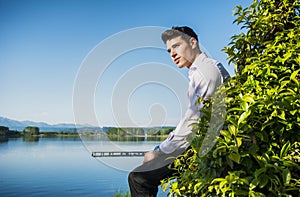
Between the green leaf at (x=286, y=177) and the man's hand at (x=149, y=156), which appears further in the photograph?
the man's hand at (x=149, y=156)

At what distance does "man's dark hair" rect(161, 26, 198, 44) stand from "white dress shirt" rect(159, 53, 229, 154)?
0.90 feet

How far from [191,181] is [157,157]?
51 centimetres

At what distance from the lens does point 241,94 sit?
1319mm

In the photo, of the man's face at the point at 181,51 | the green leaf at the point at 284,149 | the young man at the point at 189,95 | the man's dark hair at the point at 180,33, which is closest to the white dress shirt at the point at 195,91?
the young man at the point at 189,95

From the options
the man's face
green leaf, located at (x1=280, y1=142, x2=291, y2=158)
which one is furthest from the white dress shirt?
green leaf, located at (x1=280, y1=142, x2=291, y2=158)

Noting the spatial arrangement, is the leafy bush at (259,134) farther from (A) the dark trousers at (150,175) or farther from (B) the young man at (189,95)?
(A) the dark trousers at (150,175)

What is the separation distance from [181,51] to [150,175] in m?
0.88

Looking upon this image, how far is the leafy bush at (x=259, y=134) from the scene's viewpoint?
3.91ft

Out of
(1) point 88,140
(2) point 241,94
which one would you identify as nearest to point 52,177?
(1) point 88,140

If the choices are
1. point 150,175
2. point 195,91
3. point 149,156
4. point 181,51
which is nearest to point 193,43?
point 181,51

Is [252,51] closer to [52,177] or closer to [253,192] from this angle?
[253,192]

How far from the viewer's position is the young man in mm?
1772

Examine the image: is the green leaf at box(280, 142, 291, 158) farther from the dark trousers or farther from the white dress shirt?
the dark trousers

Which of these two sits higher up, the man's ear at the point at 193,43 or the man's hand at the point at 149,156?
the man's ear at the point at 193,43
